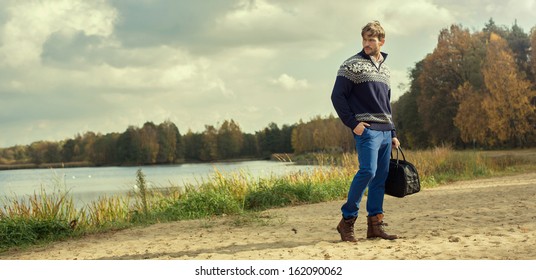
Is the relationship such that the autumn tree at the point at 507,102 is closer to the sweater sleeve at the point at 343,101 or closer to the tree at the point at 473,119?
the tree at the point at 473,119

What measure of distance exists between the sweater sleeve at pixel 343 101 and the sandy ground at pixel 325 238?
3.15 feet

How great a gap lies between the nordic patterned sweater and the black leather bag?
1.32 ft

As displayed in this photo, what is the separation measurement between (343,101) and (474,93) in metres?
23.2

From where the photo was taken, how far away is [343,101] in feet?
13.0

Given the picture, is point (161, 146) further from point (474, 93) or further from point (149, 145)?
point (474, 93)

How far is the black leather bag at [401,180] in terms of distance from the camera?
168 inches

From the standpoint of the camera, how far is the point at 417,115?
3341 centimetres

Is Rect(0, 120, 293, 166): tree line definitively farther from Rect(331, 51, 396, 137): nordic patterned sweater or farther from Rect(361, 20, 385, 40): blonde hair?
Rect(361, 20, 385, 40): blonde hair

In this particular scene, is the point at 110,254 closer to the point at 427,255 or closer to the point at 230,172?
the point at 427,255

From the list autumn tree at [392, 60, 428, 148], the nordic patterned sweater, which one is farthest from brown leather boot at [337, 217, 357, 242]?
autumn tree at [392, 60, 428, 148]

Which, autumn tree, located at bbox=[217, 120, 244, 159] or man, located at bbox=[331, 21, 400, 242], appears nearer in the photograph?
man, located at bbox=[331, 21, 400, 242]

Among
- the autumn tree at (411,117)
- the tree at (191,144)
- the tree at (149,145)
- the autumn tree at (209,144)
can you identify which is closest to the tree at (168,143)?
the tree at (149,145)

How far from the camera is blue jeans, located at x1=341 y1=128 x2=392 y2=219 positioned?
3.99 metres

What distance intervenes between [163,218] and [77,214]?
1.12 metres
